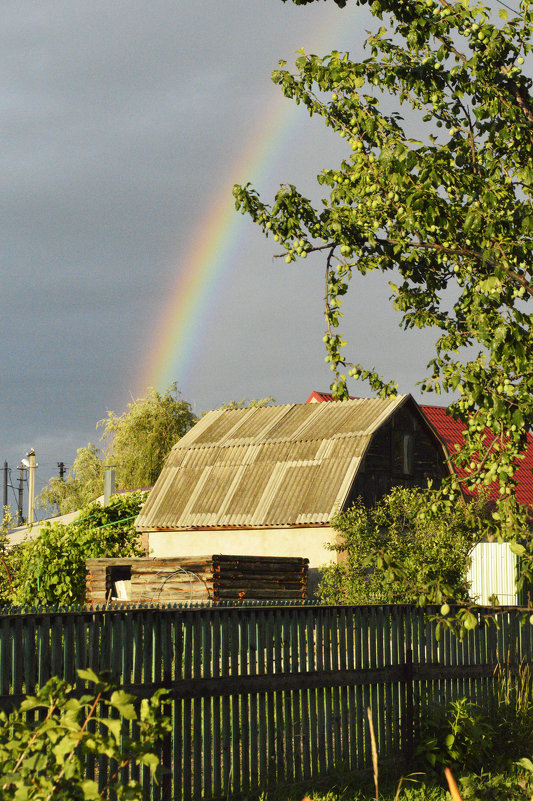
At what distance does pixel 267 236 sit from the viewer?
879 cm

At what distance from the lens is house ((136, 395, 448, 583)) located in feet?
83.6

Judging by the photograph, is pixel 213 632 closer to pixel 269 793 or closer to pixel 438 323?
pixel 269 793

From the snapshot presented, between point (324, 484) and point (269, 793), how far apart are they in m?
17.7

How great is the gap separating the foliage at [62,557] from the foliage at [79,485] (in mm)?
29164

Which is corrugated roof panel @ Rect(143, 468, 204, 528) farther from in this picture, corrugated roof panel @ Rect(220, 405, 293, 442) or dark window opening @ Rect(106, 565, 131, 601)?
dark window opening @ Rect(106, 565, 131, 601)

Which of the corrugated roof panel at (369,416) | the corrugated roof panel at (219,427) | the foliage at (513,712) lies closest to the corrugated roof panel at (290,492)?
the corrugated roof panel at (369,416)

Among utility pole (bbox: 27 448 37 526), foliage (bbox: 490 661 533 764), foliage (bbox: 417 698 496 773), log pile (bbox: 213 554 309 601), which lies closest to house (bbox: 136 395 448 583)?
log pile (bbox: 213 554 309 601)

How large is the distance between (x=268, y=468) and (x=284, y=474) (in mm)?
796

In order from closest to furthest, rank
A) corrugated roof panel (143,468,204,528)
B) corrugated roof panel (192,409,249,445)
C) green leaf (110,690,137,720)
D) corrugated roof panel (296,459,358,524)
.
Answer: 1. green leaf (110,690,137,720)
2. corrugated roof panel (296,459,358,524)
3. corrugated roof panel (143,468,204,528)
4. corrugated roof panel (192,409,249,445)

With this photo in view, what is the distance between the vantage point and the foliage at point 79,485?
6088 cm

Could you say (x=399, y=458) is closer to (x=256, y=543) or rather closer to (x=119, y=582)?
(x=256, y=543)

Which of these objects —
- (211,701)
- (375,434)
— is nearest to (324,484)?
(375,434)

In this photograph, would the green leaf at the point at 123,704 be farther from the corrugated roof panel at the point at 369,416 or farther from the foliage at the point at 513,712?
the corrugated roof panel at the point at 369,416

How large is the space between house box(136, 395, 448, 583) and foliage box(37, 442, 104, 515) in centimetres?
2923
